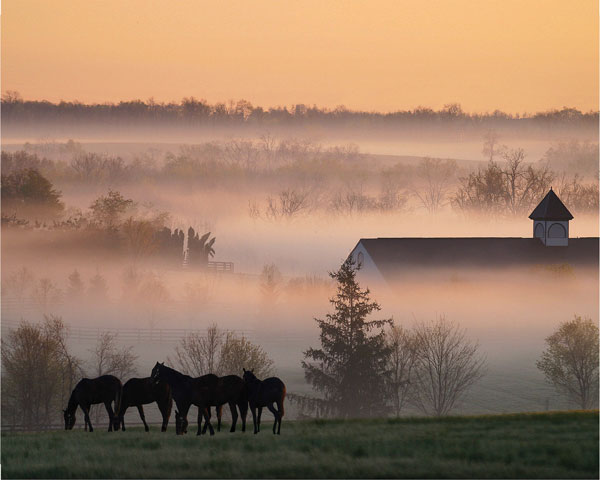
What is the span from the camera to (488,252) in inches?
4053

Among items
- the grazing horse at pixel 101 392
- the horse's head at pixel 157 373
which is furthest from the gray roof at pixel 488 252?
the horse's head at pixel 157 373

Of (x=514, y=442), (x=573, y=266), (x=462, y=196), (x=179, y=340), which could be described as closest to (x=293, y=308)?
(x=179, y=340)

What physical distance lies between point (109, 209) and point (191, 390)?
318 ft

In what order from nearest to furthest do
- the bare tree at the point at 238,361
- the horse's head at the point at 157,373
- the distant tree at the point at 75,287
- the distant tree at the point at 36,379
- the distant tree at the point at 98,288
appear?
the horse's head at the point at 157,373 < the distant tree at the point at 36,379 < the bare tree at the point at 238,361 < the distant tree at the point at 75,287 < the distant tree at the point at 98,288

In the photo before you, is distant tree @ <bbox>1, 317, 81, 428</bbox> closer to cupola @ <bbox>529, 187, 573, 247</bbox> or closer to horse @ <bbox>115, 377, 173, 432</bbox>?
horse @ <bbox>115, 377, 173, 432</bbox>

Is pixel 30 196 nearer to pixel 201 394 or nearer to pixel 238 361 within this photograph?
pixel 238 361

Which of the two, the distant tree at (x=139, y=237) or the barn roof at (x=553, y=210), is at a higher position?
the distant tree at (x=139, y=237)

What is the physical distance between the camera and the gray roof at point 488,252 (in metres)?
101

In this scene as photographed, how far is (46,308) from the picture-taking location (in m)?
121

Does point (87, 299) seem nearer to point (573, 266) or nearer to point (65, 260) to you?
point (65, 260)

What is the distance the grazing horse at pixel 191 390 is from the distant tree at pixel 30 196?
9055 cm

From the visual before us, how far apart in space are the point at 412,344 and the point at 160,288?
165 feet

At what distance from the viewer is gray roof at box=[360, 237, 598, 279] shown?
101m

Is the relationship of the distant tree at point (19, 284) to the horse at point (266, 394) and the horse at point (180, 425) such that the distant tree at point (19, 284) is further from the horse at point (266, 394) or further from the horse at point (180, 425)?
the horse at point (266, 394)
